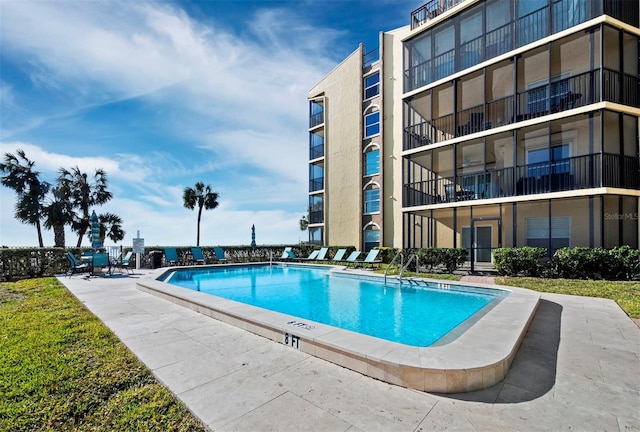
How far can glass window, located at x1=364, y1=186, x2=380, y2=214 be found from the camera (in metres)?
20.9

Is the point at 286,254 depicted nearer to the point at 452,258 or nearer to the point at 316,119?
the point at 452,258

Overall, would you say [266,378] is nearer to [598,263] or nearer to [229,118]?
[598,263]

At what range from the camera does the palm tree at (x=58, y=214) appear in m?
19.9

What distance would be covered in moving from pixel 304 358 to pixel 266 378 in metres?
0.70

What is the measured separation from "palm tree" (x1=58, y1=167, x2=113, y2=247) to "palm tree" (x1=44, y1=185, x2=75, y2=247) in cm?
35

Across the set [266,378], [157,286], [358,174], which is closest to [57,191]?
[157,286]

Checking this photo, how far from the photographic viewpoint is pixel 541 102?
12805 millimetres

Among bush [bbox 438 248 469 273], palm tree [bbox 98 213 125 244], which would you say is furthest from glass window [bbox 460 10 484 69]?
palm tree [bbox 98 213 125 244]

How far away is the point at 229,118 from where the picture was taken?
15602 mm

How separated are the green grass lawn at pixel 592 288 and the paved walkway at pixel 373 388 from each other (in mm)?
2886

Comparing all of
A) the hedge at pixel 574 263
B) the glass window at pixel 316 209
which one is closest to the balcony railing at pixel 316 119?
the glass window at pixel 316 209

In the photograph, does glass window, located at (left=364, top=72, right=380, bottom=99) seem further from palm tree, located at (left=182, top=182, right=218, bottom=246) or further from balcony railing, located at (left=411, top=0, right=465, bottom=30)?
palm tree, located at (left=182, top=182, right=218, bottom=246)

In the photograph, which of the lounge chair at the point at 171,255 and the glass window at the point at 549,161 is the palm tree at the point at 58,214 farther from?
the glass window at the point at 549,161

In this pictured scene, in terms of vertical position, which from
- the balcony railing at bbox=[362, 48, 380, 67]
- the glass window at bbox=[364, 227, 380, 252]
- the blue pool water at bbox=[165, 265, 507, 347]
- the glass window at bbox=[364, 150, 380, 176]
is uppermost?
the balcony railing at bbox=[362, 48, 380, 67]
